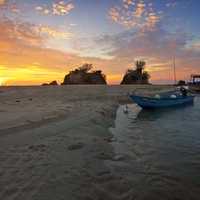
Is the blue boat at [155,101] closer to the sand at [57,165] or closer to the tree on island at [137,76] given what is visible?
the sand at [57,165]

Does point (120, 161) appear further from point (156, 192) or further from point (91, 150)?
point (156, 192)

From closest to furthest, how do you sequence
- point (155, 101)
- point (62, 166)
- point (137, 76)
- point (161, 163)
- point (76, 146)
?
point (62, 166), point (161, 163), point (76, 146), point (155, 101), point (137, 76)

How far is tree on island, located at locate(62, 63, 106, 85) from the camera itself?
406 feet

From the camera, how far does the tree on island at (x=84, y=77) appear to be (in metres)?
124

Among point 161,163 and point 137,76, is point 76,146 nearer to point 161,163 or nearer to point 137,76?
point 161,163

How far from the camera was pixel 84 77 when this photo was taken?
124812 millimetres

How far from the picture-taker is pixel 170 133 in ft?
47.8

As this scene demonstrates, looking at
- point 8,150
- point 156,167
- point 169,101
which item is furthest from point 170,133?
point 169,101

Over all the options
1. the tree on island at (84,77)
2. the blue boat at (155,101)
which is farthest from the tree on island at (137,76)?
the blue boat at (155,101)

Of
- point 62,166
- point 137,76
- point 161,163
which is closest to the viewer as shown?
point 62,166

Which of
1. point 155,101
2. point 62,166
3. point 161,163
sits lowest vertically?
point 161,163

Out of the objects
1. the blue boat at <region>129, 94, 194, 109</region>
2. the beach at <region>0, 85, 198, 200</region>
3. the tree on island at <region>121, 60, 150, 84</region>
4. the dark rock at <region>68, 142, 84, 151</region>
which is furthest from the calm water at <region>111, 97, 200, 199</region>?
the tree on island at <region>121, 60, 150, 84</region>

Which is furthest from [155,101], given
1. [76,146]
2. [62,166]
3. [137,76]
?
[137,76]

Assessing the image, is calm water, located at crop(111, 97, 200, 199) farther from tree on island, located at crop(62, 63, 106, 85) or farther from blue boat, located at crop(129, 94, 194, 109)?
tree on island, located at crop(62, 63, 106, 85)
